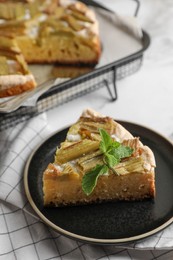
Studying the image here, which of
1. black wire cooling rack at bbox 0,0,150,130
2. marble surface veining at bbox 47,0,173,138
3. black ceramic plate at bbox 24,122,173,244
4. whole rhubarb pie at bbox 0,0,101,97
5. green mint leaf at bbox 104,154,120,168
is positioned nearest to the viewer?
black ceramic plate at bbox 24,122,173,244

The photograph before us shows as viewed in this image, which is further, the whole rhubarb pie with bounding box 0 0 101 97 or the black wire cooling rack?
the whole rhubarb pie with bounding box 0 0 101 97

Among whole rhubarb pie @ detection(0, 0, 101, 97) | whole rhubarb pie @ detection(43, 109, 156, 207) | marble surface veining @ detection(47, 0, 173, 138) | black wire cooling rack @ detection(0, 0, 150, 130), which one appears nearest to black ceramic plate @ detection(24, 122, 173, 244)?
A: whole rhubarb pie @ detection(43, 109, 156, 207)

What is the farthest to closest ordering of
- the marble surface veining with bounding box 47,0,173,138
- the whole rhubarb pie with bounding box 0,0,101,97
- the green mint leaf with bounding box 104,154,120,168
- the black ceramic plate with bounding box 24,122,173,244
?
the whole rhubarb pie with bounding box 0,0,101,97
the marble surface veining with bounding box 47,0,173,138
the green mint leaf with bounding box 104,154,120,168
the black ceramic plate with bounding box 24,122,173,244

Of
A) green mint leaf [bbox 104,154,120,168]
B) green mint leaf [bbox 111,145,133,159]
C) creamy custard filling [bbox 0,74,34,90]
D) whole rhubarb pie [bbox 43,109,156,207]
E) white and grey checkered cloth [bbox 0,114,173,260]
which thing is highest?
green mint leaf [bbox 111,145,133,159]

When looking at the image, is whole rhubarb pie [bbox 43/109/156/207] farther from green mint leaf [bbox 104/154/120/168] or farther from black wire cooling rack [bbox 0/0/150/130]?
black wire cooling rack [bbox 0/0/150/130]

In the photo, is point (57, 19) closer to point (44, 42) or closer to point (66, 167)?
point (44, 42)

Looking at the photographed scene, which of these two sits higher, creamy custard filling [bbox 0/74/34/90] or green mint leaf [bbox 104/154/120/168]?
green mint leaf [bbox 104/154/120/168]
